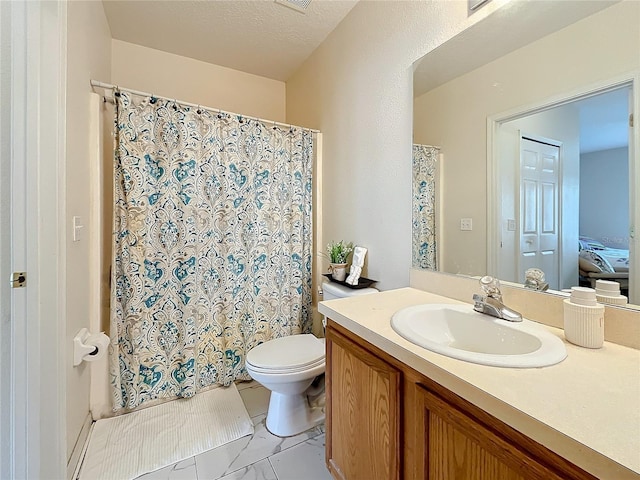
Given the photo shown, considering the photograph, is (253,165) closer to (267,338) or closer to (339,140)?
(339,140)

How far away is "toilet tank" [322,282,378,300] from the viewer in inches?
62.2

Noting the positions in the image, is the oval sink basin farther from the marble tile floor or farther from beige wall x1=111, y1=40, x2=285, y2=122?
beige wall x1=111, y1=40, x2=285, y2=122

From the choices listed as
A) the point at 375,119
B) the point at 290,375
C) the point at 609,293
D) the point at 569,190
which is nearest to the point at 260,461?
the point at 290,375

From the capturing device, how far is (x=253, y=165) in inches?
76.0

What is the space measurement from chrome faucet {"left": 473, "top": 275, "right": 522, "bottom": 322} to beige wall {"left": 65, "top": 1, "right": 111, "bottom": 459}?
64.1 inches

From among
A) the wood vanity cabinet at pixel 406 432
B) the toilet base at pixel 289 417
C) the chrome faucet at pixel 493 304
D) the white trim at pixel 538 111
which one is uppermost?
the white trim at pixel 538 111

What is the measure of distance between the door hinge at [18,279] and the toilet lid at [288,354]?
967mm

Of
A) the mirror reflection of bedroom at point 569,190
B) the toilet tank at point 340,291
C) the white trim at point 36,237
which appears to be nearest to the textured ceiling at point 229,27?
the white trim at point 36,237

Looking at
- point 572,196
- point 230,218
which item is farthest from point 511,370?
point 230,218

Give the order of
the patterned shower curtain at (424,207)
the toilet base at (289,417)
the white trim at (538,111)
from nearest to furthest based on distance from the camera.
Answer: the white trim at (538,111) → the patterned shower curtain at (424,207) → the toilet base at (289,417)

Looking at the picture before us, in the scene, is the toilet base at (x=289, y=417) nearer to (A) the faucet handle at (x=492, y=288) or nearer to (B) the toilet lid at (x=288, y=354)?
(B) the toilet lid at (x=288, y=354)

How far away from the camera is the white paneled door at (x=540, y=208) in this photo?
925 mm

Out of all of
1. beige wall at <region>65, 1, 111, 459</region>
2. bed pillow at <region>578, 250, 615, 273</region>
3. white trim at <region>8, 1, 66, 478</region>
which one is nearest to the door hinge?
white trim at <region>8, 1, 66, 478</region>

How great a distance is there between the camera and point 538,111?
37.0 inches
